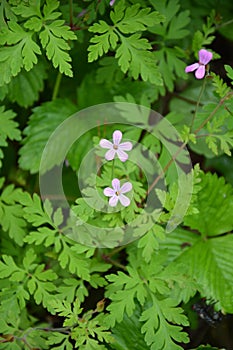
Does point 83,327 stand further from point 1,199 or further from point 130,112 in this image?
point 130,112

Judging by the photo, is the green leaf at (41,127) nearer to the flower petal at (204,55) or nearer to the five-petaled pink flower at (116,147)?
the five-petaled pink flower at (116,147)

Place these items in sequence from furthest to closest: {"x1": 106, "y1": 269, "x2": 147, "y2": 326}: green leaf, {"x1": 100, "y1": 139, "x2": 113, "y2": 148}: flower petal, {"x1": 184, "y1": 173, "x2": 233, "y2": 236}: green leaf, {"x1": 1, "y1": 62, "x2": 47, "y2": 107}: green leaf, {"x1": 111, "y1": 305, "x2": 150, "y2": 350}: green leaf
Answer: {"x1": 1, "y1": 62, "x2": 47, "y2": 107}: green leaf < {"x1": 184, "y1": 173, "x2": 233, "y2": 236}: green leaf < {"x1": 111, "y1": 305, "x2": 150, "y2": 350}: green leaf < {"x1": 106, "y1": 269, "x2": 147, "y2": 326}: green leaf < {"x1": 100, "y1": 139, "x2": 113, "y2": 148}: flower petal

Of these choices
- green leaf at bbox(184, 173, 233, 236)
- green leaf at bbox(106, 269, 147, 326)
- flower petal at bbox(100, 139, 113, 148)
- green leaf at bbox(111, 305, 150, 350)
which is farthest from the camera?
green leaf at bbox(184, 173, 233, 236)

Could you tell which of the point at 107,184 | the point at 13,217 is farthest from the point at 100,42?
the point at 13,217

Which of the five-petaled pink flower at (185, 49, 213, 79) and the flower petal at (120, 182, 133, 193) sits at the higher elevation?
the five-petaled pink flower at (185, 49, 213, 79)

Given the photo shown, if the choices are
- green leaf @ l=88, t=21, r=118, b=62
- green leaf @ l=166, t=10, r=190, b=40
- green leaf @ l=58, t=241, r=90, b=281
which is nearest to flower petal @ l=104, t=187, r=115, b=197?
green leaf @ l=58, t=241, r=90, b=281

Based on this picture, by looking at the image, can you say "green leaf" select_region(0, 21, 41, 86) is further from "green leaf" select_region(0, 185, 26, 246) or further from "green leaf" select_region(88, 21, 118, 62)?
"green leaf" select_region(0, 185, 26, 246)

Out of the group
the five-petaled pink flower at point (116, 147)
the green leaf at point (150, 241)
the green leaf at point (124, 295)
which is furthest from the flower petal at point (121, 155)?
the green leaf at point (124, 295)
